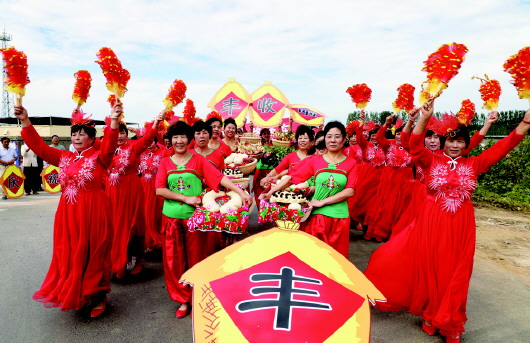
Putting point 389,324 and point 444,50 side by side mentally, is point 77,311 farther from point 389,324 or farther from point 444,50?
point 444,50

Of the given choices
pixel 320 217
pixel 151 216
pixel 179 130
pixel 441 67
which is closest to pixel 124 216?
pixel 151 216

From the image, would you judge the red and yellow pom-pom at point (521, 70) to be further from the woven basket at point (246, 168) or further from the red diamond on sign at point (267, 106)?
the red diamond on sign at point (267, 106)

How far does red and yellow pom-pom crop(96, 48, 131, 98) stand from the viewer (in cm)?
279

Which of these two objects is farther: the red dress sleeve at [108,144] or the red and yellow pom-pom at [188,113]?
the red and yellow pom-pom at [188,113]

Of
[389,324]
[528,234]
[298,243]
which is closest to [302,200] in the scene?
[389,324]

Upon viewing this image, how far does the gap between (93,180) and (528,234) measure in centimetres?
732

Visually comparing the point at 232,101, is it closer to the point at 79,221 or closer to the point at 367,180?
the point at 367,180

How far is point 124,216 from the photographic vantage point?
4.08 m

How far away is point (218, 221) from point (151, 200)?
7.02 ft

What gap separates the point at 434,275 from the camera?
2930mm

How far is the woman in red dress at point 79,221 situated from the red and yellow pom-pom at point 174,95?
2.38 ft

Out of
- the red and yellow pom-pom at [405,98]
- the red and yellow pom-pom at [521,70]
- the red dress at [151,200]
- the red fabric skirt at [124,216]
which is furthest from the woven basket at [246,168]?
the red and yellow pom-pom at [521,70]

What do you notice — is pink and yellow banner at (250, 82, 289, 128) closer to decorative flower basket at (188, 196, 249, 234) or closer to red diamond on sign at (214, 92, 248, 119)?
red diamond on sign at (214, 92, 248, 119)

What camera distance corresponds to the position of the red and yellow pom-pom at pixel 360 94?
14.0 feet
